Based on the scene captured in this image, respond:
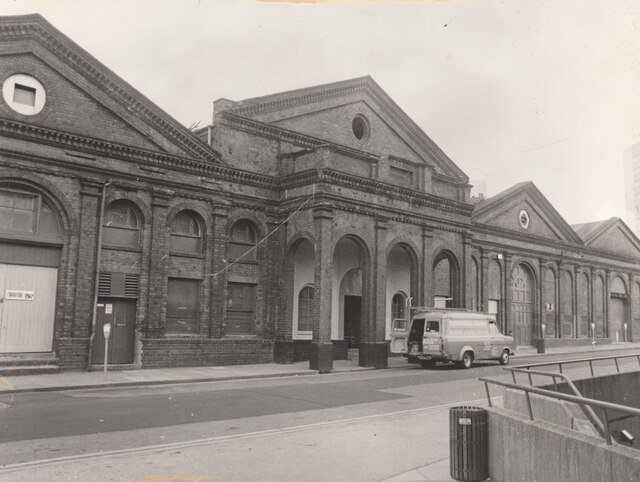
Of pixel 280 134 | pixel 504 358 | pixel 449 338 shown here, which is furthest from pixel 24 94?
pixel 504 358

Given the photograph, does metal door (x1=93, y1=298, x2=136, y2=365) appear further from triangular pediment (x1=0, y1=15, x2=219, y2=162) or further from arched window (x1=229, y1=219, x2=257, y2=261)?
triangular pediment (x1=0, y1=15, x2=219, y2=162)

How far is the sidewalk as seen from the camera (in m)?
15.0

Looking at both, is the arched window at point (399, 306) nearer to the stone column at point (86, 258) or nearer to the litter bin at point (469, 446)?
the stone column at point (86, 258)

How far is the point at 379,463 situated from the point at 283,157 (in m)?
17.2

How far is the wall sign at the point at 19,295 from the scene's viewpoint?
1722 centimetres

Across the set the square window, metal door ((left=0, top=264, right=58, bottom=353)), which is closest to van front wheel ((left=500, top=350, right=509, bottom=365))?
metal door ((left=0, top=264, right=58, bottom=353))

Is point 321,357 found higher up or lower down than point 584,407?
lower down

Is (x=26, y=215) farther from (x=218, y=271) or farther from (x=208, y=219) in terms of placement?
(x=218, y=271)

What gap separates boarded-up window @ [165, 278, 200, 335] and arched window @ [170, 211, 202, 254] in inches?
46.5

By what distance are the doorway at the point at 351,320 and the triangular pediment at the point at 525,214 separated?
9804 millimetres

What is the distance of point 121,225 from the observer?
1972cm

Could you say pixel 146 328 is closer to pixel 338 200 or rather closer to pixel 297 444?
pixel 338 200

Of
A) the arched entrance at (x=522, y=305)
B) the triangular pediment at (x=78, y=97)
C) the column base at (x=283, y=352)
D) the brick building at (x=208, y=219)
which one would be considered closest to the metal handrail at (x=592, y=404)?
the brick building at (x=208, y=219)

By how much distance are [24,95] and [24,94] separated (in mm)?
31
